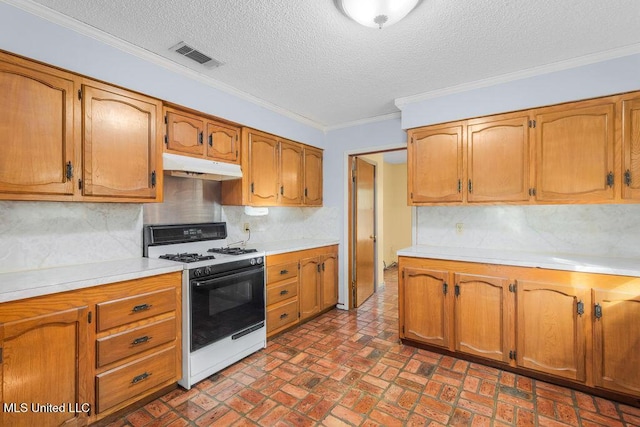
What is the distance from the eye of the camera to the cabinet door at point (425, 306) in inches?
106

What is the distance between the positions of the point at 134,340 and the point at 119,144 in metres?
1.34

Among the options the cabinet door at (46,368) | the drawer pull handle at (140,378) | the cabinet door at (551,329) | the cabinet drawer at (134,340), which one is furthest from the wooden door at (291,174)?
the cabinet door at (551,329)

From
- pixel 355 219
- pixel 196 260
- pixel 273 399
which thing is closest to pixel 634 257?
pixel 355 219

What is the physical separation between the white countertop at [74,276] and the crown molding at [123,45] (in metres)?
1.52

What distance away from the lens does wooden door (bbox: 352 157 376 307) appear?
13.4ft

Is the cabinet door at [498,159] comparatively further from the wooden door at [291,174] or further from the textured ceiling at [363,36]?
the wooden door at [291,174]

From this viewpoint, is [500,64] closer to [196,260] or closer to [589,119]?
[589,119]

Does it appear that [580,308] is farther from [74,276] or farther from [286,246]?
[74,276]

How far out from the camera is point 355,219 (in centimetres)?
Answer: 408

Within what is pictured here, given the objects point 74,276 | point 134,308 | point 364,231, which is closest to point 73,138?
point 74,276

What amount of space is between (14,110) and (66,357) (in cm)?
141

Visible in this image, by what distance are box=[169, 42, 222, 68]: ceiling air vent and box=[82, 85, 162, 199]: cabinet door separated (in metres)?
0.43

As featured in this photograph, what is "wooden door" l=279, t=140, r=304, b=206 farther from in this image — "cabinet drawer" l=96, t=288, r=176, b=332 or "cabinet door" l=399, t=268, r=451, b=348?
"cabinet drawer" l=96, t=288, r=176, b=332

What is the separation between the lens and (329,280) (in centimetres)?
386
